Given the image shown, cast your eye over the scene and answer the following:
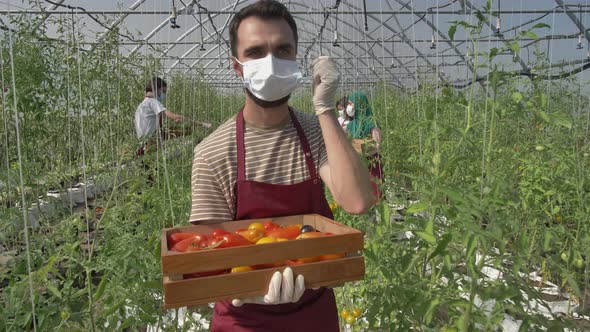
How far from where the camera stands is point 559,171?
2703mm

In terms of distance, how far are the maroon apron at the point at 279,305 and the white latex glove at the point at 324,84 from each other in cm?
17

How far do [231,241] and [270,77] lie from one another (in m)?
0.51

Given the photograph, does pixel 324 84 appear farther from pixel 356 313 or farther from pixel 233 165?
pixel 356 313

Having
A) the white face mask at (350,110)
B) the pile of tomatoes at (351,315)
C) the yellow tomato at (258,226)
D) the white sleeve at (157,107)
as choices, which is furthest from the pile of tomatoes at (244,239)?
the white face mask at (350,110)

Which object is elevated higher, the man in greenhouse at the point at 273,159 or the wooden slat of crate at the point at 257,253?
the man in greenhouse at the point at 273,159

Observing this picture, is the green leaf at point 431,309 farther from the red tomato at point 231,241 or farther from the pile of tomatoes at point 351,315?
the pile of tomatoes at point 351,315

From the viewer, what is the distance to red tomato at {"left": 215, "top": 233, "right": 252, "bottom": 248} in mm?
1110

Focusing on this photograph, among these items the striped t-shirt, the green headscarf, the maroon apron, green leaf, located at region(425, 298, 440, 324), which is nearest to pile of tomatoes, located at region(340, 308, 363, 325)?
the maroon apron

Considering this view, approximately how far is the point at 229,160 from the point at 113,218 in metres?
1.31

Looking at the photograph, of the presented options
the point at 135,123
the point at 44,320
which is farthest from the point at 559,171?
the point at 135,123

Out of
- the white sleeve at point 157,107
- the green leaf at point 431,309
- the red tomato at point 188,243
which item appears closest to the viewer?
the red tomato at point 188,243

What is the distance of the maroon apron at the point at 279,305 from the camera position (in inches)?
51.8

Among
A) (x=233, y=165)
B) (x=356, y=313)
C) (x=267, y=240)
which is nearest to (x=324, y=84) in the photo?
(x=233, y=165)

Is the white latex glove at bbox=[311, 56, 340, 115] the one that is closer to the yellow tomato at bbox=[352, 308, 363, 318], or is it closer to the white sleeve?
the yellow tomato at bbox=[352, 308, 363, 318]
